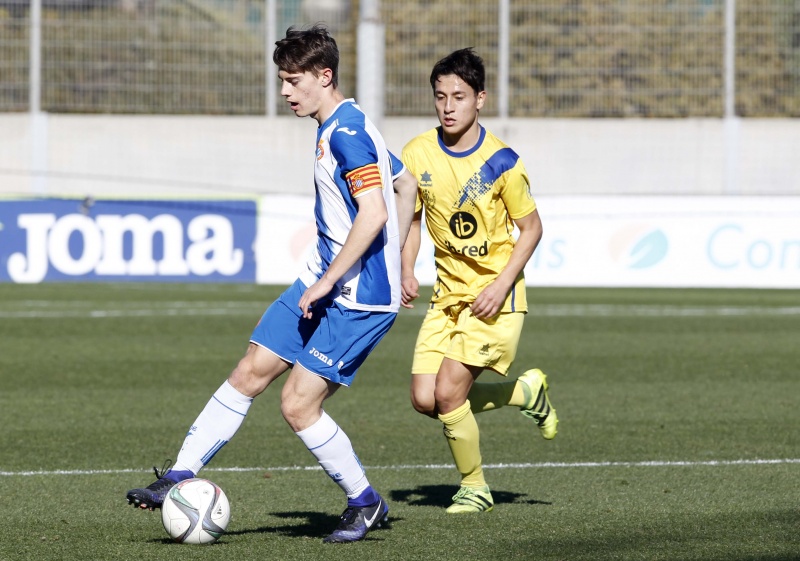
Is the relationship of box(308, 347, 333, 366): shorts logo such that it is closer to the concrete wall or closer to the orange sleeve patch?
the orange sleeve patch

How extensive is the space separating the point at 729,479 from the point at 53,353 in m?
6.78

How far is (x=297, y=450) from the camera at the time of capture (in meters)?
7.21

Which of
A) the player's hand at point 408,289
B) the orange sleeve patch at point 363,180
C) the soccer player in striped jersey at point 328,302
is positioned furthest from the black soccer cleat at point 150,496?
the player's hand at point 408,289

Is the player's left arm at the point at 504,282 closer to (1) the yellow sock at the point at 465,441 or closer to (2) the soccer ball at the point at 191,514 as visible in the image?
(1) the yellow sock at the point at 465,441

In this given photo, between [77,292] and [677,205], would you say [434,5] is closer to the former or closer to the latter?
[677,205]

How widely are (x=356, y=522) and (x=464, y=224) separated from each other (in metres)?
1.40

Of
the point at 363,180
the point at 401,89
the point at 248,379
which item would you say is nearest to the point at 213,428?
the point at 248,379

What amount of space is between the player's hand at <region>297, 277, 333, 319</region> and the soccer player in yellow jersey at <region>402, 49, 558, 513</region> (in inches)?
40.3

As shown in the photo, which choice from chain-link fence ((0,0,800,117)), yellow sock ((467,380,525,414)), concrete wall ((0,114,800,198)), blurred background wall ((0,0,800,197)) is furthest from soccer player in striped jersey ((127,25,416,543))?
concrete wall ((0,114,800,198))

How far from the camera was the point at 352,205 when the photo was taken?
4.79 metres

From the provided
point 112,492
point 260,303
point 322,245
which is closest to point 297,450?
point 112,492

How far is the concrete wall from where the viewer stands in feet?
81.5

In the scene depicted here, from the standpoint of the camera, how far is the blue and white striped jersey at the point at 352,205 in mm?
4691

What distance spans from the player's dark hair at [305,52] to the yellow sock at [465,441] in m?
1.61
